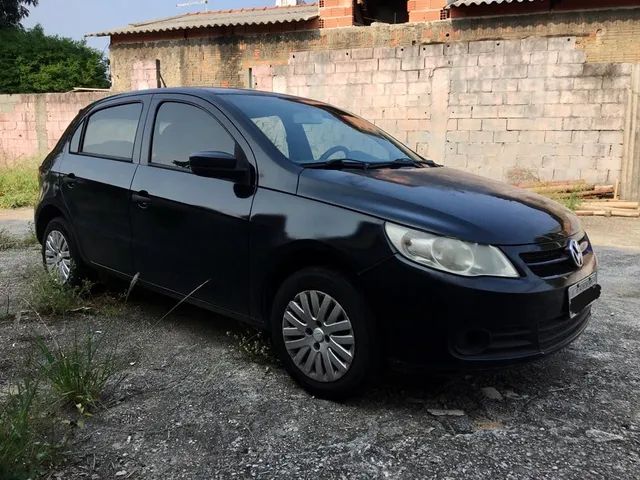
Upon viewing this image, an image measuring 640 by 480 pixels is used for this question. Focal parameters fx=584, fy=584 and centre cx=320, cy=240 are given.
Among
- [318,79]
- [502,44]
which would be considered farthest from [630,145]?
[318,79]

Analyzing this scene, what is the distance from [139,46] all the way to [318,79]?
23.7 ft

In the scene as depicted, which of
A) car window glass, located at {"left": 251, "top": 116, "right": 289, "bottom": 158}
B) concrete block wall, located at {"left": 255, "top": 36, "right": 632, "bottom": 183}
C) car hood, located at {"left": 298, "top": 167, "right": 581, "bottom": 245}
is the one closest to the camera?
car hood, located at {"left": 298, "top": 167, "right": 581, "bottom": 245}

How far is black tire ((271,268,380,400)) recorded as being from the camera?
2678 millimetres

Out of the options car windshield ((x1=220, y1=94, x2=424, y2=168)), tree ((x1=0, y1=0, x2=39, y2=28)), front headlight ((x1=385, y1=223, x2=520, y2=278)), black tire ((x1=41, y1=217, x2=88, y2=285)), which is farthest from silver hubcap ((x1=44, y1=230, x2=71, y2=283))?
tree ((x1=0, y1=0, x2=39, y2=28))

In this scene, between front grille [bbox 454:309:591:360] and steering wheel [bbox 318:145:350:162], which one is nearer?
front grille [bbox 454:309:591:360]

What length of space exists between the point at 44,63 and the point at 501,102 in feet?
56.2

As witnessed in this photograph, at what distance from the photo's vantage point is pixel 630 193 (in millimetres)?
9477

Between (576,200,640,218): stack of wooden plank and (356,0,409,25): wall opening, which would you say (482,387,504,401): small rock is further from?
(356,0,409,25): wall opening

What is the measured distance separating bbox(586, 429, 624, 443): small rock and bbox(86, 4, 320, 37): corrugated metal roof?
12.5 metres

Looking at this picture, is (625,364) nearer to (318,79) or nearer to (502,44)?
(502,44)

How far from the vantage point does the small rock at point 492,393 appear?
2.97 metres

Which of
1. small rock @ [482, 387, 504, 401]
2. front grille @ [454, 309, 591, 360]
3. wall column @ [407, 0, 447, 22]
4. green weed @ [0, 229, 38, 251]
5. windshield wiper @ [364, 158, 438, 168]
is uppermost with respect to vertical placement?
wall column @ [407, 0, 447, 22]

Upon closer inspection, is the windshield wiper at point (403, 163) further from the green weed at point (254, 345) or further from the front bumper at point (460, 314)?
the green weed at point (254, 345)

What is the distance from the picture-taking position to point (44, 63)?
812 inches
